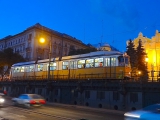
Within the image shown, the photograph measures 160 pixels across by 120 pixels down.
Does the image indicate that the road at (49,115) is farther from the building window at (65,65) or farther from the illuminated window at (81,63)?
the building window at (65,65)

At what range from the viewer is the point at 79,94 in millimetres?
30141

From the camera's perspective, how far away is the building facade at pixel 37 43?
236ft

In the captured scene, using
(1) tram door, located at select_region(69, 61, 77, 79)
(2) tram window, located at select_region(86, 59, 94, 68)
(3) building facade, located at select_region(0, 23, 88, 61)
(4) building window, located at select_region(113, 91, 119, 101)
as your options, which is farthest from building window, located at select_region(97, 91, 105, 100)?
(3) building facade, located at select_region(0, 23, 88, 61)

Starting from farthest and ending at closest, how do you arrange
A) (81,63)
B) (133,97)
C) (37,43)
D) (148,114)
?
(37,43), (81,63), (133,97), (148,114)

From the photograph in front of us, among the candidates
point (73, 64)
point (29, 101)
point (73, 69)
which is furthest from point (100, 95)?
point (29, 101)

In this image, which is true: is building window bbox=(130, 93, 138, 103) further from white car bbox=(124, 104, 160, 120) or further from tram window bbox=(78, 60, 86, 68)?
white car bbox=(124, 104, 160, 120)

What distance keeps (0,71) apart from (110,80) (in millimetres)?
48003

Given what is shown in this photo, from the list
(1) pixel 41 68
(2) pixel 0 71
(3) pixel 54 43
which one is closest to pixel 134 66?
(1) pixel 41 68

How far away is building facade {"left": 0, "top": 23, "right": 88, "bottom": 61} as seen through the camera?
236ft

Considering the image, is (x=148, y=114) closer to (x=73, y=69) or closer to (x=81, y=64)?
(x=81, y=64)

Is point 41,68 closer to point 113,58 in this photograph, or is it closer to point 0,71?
point 113,58

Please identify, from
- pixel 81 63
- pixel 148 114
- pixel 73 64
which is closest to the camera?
pixel 148 114

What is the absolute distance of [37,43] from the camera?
72688 millimetres

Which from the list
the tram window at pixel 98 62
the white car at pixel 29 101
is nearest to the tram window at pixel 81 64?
the tram window at pixel 98 62
